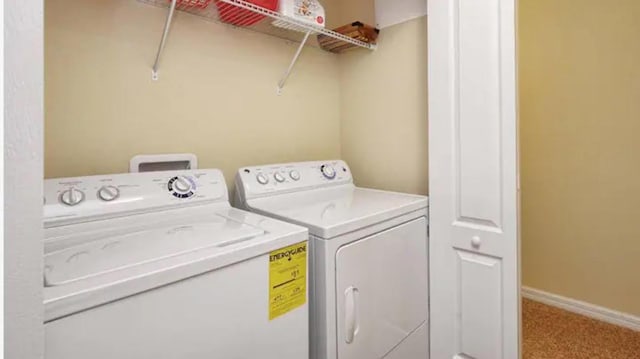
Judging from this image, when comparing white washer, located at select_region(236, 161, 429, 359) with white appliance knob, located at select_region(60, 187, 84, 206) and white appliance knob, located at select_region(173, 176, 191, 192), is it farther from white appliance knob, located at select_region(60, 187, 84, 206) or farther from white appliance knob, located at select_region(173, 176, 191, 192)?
white appliance knob, located at select_region(60, 187, 84, 206)

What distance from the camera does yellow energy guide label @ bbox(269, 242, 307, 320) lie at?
97 centimetres

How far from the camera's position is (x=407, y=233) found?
59.8 inches

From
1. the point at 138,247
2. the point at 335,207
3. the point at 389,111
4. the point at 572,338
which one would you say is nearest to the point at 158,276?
the point at 138,247

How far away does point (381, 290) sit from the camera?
135cm

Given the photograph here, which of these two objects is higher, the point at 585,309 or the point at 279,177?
the point at 279,177

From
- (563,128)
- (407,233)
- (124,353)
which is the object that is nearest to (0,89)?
(124,353)

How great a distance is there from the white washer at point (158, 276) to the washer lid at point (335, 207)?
0.12 m

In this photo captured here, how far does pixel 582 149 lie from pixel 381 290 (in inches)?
75.9

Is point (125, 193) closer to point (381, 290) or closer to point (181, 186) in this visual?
point (181, 186)

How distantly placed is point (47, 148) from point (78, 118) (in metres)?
0.16

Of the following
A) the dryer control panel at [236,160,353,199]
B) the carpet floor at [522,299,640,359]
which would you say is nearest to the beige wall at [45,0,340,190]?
the dryer control panel at [236,160,353,199]

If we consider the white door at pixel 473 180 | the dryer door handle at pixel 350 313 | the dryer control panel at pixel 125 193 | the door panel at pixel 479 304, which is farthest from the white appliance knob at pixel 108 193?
the door panel at pixel 479 304

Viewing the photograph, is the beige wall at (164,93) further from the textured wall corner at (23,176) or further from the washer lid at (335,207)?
the textured wall corner at (23,176)

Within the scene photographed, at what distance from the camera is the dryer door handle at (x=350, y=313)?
1.19 meters
